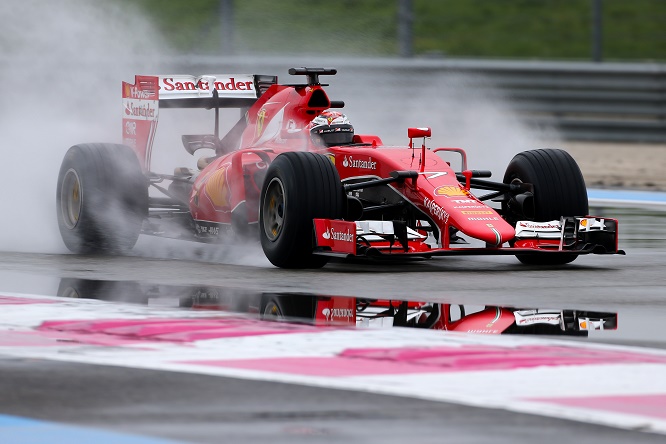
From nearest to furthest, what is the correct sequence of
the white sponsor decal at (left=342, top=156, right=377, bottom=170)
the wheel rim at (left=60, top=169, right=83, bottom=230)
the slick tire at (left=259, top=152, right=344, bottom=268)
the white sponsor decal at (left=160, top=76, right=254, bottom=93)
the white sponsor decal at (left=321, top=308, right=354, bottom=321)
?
the white sponsor decal at (left=321, top=308, right=354, bottom=321)
the slick tire at (left=259, top=152, right=344, bottom=268)
the white sponsor decal at (left=342, top=156, right=377, bottom=170)
the wheel rim at (left=60, top=169, right=83, bottom=230)
the white sponsor decal at (left=160, top=76, right=254, bottom=93)

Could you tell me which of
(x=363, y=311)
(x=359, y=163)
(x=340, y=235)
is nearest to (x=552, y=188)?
(x=359, y=163)

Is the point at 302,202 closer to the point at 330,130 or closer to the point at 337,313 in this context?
the point at 330,130

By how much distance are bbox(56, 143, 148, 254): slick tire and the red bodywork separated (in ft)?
1.57

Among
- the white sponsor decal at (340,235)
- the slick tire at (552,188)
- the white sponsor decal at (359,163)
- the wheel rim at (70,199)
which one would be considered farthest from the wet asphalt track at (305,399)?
the wheel rim at (70,199)

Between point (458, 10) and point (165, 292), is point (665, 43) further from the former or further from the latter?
point (165, 292)

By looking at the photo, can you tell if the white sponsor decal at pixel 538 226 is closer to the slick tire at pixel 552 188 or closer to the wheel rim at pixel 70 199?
the slick tire at pixel 552 188

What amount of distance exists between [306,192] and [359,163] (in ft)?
3.41

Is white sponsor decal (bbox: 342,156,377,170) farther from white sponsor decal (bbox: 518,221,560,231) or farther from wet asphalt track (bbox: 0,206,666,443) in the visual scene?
wet asphalt track (bbox: 0,206,666,443)

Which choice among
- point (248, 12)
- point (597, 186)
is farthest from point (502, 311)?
point (248, 12)

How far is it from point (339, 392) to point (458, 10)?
4029 centimetres

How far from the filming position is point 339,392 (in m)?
5.88

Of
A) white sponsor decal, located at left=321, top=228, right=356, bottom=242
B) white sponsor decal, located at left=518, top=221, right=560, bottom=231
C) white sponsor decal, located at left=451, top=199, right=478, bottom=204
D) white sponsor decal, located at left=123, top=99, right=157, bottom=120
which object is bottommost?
white sponsor decal, located at left=321, top=228, right=356, bottom=242

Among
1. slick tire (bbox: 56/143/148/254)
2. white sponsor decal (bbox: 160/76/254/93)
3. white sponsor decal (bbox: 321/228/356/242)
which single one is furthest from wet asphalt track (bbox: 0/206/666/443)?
white sponsor decal (bbox: 160/76/254/93)

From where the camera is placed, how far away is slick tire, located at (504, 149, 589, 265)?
11.0 m
